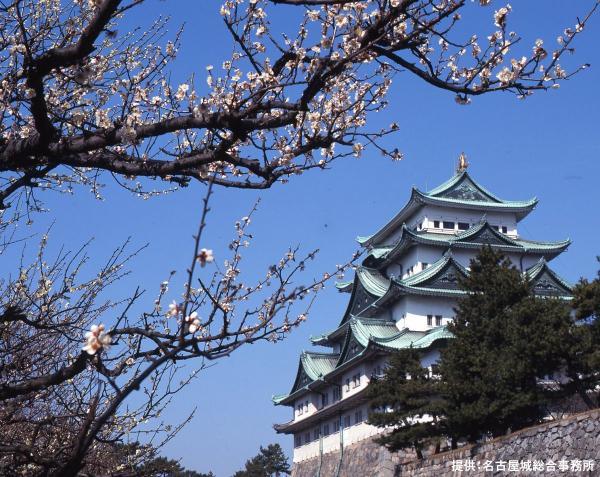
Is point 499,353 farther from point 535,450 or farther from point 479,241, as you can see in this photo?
point 479,241

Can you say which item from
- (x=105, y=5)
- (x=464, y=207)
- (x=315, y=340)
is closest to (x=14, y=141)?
(x=105, y=5)

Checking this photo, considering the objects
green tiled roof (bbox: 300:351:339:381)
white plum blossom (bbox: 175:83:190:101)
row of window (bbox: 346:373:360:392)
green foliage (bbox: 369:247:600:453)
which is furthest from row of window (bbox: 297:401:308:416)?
white plum blossom (bbox: 175:83:190:101)

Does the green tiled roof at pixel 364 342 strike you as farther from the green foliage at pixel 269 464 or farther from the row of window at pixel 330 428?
the green foliage at pixel 269 464

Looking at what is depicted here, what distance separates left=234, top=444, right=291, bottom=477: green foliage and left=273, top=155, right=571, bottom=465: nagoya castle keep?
1538 centimetres

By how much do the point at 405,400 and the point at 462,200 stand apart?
1833cm

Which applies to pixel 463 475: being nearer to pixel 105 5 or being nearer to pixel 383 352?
pixel 383 352

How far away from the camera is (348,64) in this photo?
14.7ft

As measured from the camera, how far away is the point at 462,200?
39844 millimetres

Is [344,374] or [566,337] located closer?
[566,337]

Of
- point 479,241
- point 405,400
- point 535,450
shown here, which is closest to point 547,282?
point 479,241

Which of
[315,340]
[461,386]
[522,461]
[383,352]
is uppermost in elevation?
[315,340]

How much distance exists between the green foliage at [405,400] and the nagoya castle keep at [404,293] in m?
5.62

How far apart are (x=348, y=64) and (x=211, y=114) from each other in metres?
0.90

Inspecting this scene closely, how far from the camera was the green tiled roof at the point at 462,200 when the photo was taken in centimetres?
3884
